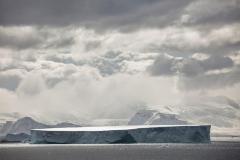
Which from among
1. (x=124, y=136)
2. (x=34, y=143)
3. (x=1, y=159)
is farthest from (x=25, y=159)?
(x=34, y=143)

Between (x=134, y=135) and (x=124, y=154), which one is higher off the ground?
(x=134, y=135)

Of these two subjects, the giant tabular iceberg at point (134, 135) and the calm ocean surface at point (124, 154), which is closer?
the calm ocean surface at point (124, 154)

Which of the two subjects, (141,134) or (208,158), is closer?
(208,158)

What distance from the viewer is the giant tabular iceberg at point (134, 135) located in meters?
161

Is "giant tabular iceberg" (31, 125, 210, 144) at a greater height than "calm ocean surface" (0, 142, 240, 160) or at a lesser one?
greater

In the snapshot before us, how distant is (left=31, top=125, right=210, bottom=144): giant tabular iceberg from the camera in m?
161

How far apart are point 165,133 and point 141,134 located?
6.79 meters

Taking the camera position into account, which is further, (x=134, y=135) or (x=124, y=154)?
(x=134, y=135)

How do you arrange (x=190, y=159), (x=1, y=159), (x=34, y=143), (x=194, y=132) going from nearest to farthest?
(x=190, y=159), (x=1, y=159), (x=194, y=132), (x=34, y=143)

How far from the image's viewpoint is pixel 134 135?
544ft

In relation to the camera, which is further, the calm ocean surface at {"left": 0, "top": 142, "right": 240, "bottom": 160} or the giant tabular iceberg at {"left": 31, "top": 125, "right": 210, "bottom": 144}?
the giant tabular iceberg at {"left": 31, "top": 125, "right": 210, "bottom": 144}

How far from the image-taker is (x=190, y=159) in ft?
360

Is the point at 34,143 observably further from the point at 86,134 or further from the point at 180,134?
the point at 180,134

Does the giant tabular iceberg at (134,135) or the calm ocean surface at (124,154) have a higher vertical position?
the giant tabular iceberg at (134,135)
